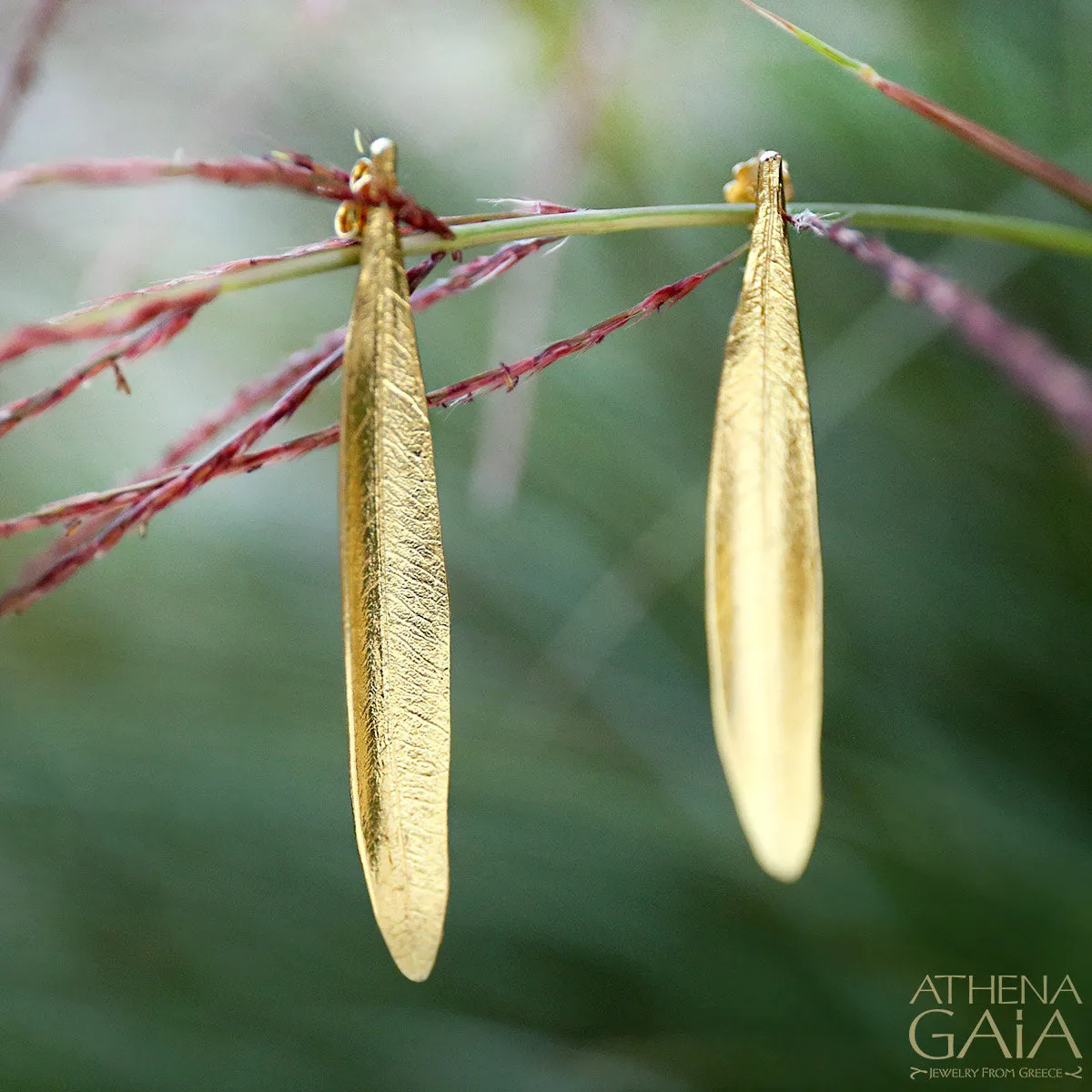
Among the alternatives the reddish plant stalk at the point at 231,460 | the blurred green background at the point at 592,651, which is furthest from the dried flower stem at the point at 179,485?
the blurred green background at the point at 592,651

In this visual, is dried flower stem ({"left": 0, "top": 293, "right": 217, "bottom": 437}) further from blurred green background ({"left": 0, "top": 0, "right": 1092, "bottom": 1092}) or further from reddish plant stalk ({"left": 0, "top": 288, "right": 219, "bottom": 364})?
Result: blurred green background ({"left": 0, "top": 0, "right": 1092, "bottom": 1092})

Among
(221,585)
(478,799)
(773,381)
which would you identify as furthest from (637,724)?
(773,381)

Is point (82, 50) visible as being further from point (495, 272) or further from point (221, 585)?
point (495, 272)

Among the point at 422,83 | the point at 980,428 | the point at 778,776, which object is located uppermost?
the point at 422,83

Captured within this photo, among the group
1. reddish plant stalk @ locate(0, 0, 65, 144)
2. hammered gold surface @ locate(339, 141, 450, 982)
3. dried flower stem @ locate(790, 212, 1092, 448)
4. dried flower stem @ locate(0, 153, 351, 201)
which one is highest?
reddish plant stalk @ locate(0, 0, 65, 144)

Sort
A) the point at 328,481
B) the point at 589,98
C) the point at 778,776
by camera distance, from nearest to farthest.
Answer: the point at 778,776 < the point at 589,98 < the point at 328,481

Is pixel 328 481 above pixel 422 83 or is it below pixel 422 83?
below

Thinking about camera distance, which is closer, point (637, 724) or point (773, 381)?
point (773, 381)

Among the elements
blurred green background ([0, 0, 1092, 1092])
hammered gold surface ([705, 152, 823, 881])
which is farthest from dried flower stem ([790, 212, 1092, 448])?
blurred green background ([0, 0, 1092, 1092])
